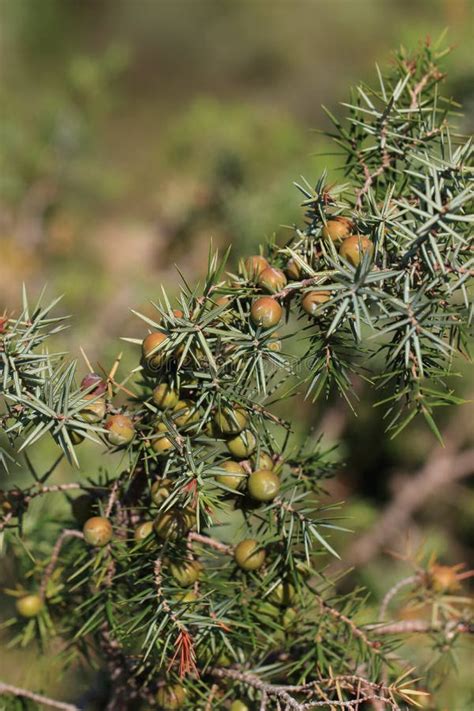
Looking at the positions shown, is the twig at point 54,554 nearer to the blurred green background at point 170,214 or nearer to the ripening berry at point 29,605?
the ripening berry at point 29,605

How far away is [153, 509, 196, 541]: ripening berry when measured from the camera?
1.56ft

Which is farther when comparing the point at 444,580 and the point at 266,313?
the point at 444,580

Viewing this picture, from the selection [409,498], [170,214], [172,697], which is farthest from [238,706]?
[170,214]

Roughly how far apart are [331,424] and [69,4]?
5.16 metres

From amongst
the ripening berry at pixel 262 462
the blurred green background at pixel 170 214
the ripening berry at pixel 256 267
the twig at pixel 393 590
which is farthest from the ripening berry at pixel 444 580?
the ripening berry at pixel 256 267

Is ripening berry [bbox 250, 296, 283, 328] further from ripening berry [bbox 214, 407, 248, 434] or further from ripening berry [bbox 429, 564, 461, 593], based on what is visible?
ripening berry [bbox 429, 564, 461, 593]

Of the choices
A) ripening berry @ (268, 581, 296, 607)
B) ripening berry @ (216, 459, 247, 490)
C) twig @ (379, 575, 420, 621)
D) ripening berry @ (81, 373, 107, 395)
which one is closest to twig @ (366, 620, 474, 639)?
twig @ (379, 575, 420, 621)

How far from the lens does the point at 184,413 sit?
47 cm

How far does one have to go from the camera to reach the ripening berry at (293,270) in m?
0.49

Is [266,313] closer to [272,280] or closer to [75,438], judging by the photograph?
[272,280]

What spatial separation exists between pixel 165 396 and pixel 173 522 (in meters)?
0.09

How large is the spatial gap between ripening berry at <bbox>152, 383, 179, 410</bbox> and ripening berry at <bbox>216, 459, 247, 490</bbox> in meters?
0.06

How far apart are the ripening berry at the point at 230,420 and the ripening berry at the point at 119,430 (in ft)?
0.20

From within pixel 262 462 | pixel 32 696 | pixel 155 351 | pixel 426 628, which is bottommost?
pixel 426 628
